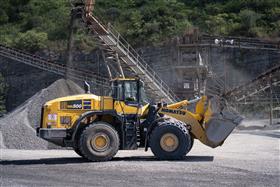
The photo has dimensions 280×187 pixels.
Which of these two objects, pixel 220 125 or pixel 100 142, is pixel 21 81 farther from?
pixel 220 125

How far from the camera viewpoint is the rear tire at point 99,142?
48.0 ft

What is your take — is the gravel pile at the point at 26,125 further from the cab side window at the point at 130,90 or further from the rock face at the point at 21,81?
the rock face at the point at 21,81

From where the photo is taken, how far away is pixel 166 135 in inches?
583

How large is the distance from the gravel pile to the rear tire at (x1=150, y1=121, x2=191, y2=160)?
853 centimetres

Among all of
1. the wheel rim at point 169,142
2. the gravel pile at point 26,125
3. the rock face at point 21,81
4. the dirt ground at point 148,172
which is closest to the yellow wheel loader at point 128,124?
the wheel rim at point 169,142

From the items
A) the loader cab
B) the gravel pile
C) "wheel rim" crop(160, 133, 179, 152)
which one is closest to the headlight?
the loader cab

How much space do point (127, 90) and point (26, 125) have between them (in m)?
9.30

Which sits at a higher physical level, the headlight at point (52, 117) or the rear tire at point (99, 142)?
the headlight at point (52, 117)

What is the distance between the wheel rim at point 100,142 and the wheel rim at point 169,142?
1570mm

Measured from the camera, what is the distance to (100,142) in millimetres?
14805

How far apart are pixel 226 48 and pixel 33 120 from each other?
2393 centimetres

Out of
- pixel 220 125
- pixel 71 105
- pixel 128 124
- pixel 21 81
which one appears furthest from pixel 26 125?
pixel 21 81

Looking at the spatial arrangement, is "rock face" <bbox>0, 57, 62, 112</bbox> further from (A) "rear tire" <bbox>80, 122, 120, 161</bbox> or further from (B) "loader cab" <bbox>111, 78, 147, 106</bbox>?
(A) "rear tire" <bbox>80, 122, 120, 161</bbox>

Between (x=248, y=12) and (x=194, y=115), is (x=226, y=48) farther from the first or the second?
(x=194, y=115)
